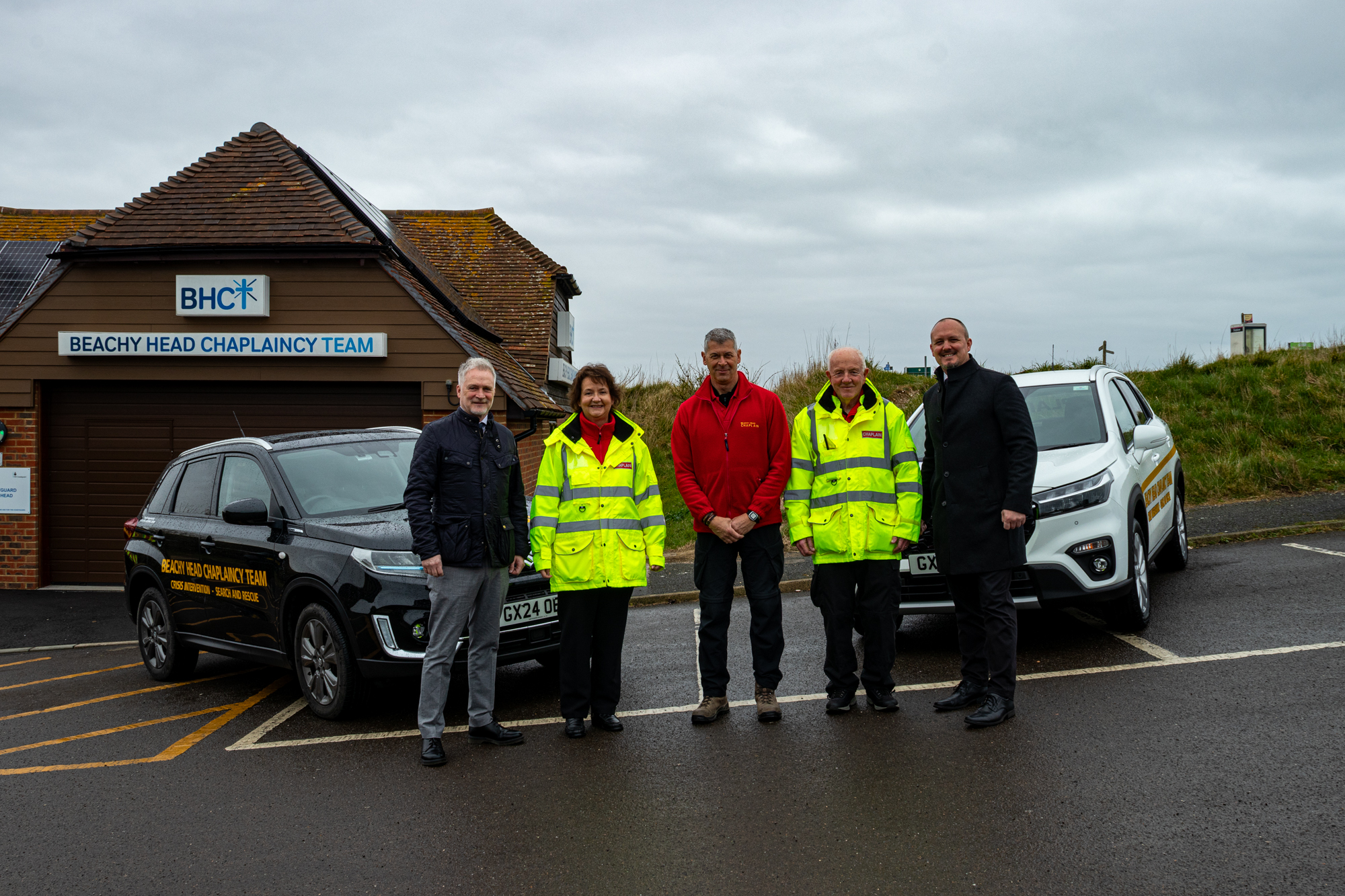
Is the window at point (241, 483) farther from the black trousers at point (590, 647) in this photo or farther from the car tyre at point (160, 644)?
the black trousers at point (590, 647)

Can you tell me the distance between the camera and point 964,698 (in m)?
5.37

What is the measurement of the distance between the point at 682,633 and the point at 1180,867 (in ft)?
16.8

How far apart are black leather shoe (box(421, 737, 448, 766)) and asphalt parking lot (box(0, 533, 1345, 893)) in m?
0.07

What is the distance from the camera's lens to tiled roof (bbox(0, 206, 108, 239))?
60.5 ft

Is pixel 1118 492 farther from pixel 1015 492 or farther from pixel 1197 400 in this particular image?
pixel 1197 400

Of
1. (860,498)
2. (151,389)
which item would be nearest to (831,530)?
(860,498)

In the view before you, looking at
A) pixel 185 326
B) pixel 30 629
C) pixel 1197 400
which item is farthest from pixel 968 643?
pixel 1197 400

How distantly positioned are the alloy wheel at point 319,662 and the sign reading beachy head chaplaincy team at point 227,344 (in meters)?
7.57

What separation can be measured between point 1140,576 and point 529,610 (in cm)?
389

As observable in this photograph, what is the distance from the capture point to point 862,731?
5090 mm

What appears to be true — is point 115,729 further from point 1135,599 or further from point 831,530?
point 1135,599

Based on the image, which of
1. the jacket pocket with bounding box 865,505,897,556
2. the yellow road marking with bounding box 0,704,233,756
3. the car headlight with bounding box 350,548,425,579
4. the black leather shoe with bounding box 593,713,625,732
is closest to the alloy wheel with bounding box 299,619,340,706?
the car headlight with bounding box 350,548,425,579

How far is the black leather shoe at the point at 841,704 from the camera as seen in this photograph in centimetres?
544

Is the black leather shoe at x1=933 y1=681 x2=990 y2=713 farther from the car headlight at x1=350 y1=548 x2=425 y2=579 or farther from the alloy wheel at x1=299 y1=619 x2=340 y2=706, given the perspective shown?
the alloy wheel at x1=299 y1=619 x2=340 y2=706
